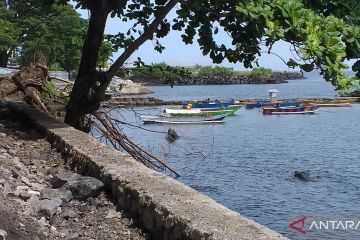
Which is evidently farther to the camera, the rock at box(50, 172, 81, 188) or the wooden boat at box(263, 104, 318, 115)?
the wooden boat at box(263, 104, 318, 115)

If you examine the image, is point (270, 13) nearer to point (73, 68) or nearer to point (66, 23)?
point (66, 23)

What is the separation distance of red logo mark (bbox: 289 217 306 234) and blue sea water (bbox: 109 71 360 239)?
0.42ft

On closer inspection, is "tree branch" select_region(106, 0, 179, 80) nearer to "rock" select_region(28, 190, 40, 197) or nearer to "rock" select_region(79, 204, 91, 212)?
"rock" select_region(28, 190, 40, 197)

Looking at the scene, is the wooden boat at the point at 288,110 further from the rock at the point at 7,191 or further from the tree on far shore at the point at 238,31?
the rock at the point at 7,191

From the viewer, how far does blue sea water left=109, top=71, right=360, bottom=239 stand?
1522 centimetres

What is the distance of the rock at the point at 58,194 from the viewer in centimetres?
609

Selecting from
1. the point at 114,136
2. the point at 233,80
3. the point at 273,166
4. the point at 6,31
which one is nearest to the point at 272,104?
the point at 6,31

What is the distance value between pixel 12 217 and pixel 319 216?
1087cm

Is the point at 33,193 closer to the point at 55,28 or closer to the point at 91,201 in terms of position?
the point at 91,201

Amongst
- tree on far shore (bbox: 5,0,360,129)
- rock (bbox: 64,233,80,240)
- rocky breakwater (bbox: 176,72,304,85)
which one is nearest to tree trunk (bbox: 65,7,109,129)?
tree on far shore (bbox: 5,0,360,129)

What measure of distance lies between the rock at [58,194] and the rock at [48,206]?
0.15m

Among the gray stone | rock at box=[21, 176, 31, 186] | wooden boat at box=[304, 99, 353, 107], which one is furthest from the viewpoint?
wooden boat at box=[304, 99, 353, 107]

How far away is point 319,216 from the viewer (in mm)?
14375

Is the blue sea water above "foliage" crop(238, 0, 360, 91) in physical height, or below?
below
